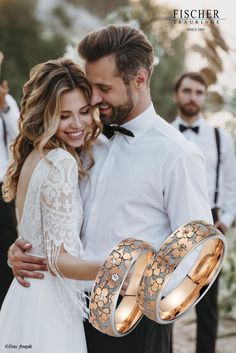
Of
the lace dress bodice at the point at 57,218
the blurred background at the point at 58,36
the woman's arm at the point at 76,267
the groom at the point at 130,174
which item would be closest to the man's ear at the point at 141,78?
the groom at the point at 130,174

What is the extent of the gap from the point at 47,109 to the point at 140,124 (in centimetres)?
33

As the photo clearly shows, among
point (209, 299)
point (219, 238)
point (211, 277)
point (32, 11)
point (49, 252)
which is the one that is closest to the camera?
point (219, 238)

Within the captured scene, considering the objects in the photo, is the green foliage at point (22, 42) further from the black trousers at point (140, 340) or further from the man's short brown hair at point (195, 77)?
the black trousers at point (140, 340)

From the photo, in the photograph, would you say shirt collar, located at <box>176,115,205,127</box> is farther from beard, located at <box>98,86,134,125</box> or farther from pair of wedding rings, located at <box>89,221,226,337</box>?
pair of wedding rings, located at <box>89,221,226,337</box>

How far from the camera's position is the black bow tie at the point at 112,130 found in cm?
216

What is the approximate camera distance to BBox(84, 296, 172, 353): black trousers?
2.11 metres

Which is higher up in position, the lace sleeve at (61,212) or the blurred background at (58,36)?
the blurred background at (58,36)

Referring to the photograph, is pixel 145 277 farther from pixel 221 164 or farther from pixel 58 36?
pixel 58 36

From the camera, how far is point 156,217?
2.10m

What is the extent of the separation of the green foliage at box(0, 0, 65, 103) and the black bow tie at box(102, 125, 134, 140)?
11.3 meters

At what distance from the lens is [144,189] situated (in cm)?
207

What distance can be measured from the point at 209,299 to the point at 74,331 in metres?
2.08

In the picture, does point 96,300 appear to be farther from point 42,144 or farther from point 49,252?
point 42,144

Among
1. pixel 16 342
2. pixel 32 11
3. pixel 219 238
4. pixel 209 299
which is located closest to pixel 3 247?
pixel 209 299
